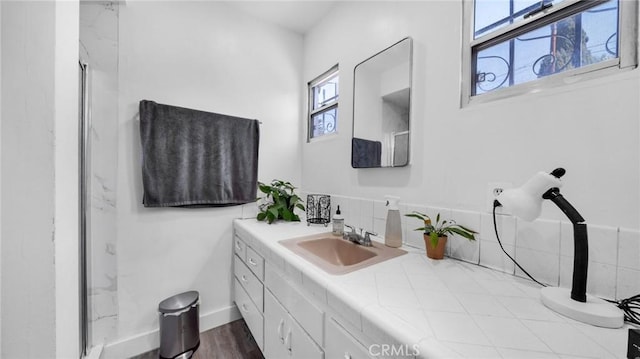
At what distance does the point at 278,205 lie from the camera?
169 cm

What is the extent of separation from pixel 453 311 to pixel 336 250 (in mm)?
765

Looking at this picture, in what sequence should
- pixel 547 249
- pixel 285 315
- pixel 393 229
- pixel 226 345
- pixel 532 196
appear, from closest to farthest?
pixel 532 196, pixel 547 249, pixel 285 315, pixel 393 229, pixel 226 345

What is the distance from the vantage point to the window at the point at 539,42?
0.68 metres

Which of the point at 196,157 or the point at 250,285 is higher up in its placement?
the point at 196,157

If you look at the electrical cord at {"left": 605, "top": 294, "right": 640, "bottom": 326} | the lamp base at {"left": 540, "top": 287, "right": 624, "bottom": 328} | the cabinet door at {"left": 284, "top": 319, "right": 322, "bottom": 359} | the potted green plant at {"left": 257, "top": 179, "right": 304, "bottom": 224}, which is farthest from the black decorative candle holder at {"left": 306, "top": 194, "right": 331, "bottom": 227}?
the electrical cord at {"left": 605, "top": 294, "right": 640, "bottom": 326}

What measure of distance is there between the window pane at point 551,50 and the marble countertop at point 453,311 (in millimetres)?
745

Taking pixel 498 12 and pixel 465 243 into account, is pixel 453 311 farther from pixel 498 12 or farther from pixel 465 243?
pixel 498 12

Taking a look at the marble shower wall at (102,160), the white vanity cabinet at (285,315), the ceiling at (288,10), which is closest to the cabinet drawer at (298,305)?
the white vanity cabinet at (285,315)

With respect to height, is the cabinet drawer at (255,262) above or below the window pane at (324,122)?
below

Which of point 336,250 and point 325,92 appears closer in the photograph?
point 336,250

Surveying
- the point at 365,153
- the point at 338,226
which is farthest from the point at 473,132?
the point at 338,226

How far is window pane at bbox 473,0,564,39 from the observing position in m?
0.86

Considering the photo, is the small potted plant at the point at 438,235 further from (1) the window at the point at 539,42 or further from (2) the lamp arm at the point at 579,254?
(1) the window at the point at 539,42

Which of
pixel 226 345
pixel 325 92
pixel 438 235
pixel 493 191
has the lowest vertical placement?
pixel 226 345
